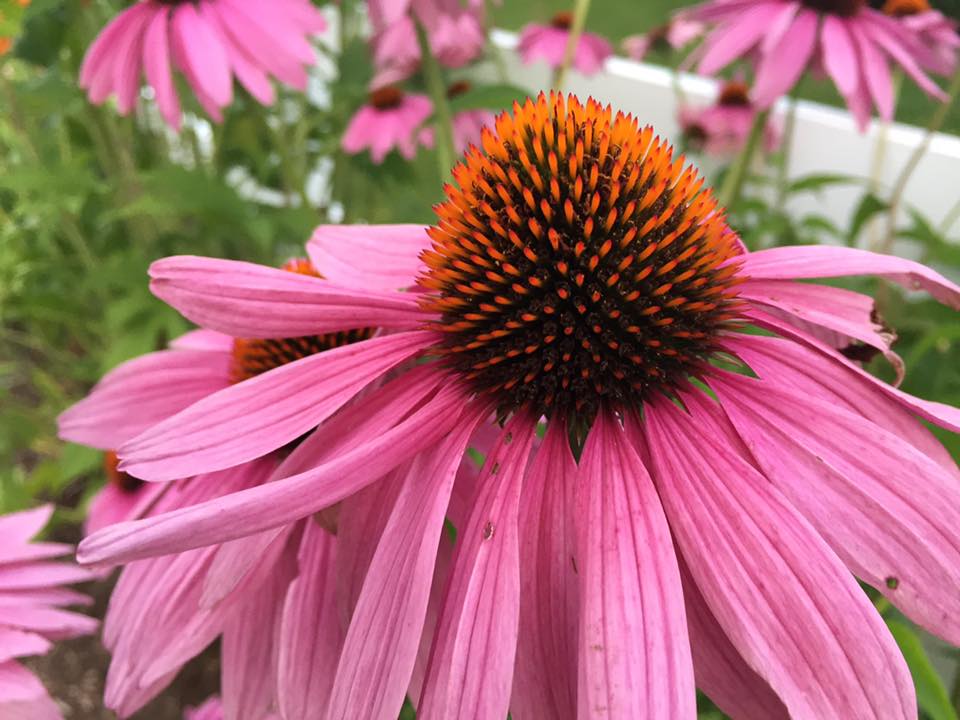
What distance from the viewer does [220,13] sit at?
32.0 inches

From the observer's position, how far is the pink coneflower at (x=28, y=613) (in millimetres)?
553

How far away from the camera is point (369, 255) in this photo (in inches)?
20.0

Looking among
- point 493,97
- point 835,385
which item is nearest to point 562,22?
point 493,97

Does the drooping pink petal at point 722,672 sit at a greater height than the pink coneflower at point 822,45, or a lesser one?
lesser

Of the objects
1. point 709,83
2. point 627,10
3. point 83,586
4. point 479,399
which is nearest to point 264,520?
point 479,399

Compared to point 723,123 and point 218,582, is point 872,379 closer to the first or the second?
point 218,582

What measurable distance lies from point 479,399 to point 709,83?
4.95 ft

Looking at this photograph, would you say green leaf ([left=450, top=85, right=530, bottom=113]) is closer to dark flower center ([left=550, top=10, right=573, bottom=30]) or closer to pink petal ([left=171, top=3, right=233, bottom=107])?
pink petal ([left=171, top=3, right=233, bottom=107])

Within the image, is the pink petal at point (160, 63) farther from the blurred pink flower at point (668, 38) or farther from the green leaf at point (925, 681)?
the blurred pink flower at point (668, 38)

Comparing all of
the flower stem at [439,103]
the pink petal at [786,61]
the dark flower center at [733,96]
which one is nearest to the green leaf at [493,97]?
the flower stem at [439,103]

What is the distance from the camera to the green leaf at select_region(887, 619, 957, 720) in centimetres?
41

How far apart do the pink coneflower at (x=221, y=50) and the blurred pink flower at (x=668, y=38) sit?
2.87 feet

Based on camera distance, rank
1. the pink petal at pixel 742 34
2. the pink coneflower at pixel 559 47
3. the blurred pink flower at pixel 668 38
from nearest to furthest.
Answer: the pink petal at pixel 742 34, the pink coneflower at pixel 559 47, the blurred pink flower at pixel 668 38

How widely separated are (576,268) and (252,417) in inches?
7.9
